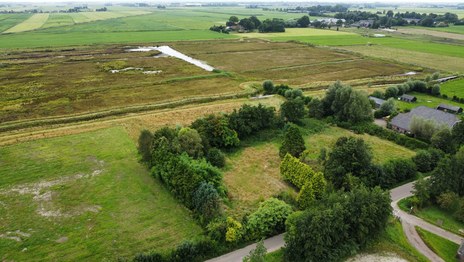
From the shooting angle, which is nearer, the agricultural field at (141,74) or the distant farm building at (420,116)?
the distant farm building at (420,116)

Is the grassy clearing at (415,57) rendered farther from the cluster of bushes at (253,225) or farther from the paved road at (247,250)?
the paved road at (247,250)

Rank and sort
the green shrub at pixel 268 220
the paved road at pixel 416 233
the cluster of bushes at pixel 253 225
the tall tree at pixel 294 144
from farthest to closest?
the tall tree at pixel 294 144 < the green shrub at pixel 268 220 < the cluster of bushes at pixel 253 225 < the paved road at pixel 416 233

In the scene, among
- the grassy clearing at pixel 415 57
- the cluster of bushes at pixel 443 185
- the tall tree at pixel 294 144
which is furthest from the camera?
the grassy clearing at pixel 415 57

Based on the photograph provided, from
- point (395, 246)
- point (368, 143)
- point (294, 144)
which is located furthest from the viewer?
point (368, 143)

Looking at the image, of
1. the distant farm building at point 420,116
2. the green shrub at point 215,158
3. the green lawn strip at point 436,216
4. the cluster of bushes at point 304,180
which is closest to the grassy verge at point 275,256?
the cluster of bushes at point 304,180

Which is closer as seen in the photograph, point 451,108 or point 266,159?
point 266,159

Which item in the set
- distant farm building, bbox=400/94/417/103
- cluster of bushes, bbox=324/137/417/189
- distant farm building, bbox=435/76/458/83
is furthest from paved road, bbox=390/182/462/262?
distant farm building, bbox=435/76/458/83

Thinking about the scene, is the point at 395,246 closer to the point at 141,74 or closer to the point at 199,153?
the point at 199,153

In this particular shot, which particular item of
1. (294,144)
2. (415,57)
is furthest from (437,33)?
(294,144)
